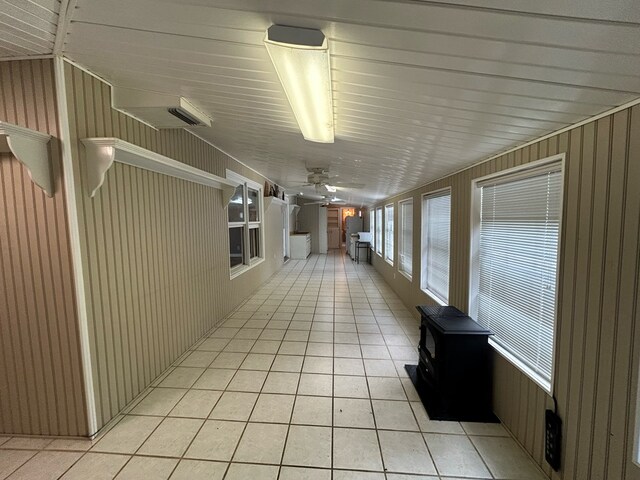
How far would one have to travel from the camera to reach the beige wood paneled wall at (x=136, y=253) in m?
1.76

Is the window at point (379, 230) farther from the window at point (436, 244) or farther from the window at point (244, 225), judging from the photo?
the window at point (436, 244)

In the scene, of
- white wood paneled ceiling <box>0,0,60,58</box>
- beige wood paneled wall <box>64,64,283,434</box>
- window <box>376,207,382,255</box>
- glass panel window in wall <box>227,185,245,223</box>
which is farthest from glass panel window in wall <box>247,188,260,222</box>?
white wood paneled ceiling <box>0,0,60,58</box>

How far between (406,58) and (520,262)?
5.15 ft

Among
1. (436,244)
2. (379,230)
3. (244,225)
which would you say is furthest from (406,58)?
(379,230)

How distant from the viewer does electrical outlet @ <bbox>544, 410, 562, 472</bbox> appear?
147cm

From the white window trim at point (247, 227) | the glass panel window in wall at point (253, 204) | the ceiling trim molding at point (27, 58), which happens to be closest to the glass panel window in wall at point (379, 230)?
the white window trim at point (247, 227)

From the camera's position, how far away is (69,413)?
176cm

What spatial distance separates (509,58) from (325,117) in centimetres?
97

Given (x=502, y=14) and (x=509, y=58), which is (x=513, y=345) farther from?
(x=502, y=14)

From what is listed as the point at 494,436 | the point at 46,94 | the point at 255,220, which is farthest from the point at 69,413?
the point at 255,220

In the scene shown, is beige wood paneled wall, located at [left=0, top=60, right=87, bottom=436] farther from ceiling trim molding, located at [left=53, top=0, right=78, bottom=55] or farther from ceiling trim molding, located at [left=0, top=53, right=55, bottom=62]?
ceiling trim molding, located at [left=53, top=0, right=78, bottom=55]

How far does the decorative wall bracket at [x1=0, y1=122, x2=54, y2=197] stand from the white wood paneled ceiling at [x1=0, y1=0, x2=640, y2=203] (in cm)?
49

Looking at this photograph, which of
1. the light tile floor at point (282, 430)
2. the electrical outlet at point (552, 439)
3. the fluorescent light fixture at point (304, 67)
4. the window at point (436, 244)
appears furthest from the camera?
the window at point (436, 244)

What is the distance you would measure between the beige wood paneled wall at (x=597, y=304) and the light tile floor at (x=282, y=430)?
452mm
